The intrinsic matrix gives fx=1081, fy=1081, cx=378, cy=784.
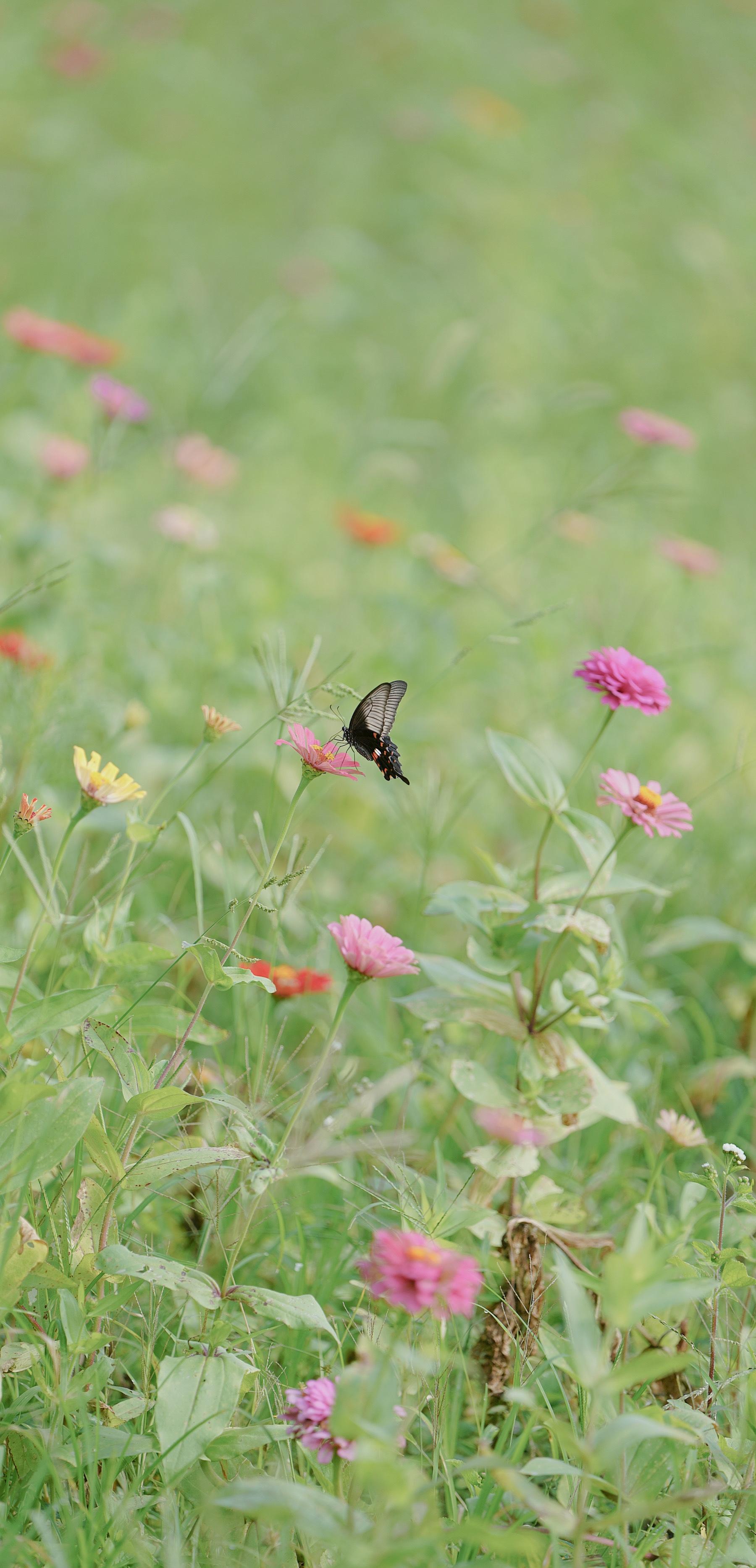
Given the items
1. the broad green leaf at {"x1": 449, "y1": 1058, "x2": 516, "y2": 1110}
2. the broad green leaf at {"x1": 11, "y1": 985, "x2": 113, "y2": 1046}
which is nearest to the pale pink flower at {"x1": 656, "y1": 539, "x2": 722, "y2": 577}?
the broad green leaf at {"x1": 449, "y1": 1058, "x2": 516, "y2": 1110}

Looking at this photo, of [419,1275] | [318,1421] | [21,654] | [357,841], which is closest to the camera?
[419,1275]

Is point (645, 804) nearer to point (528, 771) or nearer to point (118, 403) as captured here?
point (528, 771)

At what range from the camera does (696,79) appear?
8375 mm

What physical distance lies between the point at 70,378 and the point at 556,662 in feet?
6.58

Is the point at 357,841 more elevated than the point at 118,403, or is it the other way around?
the point at 118,403

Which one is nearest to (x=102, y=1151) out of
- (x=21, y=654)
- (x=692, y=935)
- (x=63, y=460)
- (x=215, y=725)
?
(x=215, y=725)

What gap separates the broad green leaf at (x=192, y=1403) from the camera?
32.4 inches

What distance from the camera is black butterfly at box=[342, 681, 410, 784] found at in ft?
3.67

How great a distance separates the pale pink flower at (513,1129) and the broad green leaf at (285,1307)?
1.02ft

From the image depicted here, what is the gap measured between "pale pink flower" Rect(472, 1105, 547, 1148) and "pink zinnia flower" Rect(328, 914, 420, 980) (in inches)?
13.2

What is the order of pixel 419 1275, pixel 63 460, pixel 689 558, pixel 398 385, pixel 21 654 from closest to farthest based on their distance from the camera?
pixel 419 1275 < pixel 21 654 < pixel 63 460 < pixel 689 558 < pixel 398 385

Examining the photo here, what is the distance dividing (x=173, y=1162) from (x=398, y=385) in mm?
3949

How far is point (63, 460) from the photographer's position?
87.2 inches

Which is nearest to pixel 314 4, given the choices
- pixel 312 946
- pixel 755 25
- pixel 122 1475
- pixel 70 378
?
pixel 755 25
